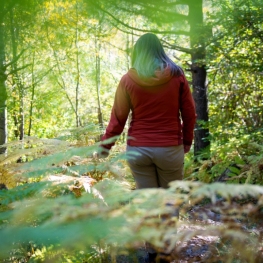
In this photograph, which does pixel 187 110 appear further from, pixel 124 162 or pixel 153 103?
pixel 124 162

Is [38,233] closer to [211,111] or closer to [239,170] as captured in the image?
[239,170]

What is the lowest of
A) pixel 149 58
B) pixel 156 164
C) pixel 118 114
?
pixel 156 164

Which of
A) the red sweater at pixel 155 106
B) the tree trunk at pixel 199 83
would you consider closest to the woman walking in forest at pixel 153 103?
the red sweater at pixel 155 106

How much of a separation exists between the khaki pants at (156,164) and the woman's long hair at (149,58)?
556mm

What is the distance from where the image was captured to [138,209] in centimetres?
99

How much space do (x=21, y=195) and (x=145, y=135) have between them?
1299 mm

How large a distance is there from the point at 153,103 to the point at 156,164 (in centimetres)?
47

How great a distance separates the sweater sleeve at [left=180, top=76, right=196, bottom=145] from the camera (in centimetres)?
268

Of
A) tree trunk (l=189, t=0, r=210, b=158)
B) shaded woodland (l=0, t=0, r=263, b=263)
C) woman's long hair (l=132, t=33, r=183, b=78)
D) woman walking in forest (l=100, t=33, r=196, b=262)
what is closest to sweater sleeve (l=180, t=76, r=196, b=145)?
woman walking in forest (l=100, t=33, r=196, b=262)

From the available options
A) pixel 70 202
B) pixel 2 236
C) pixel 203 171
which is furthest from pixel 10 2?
pixel 203 171

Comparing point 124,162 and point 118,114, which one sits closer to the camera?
point 118,114

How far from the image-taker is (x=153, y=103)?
2.58m

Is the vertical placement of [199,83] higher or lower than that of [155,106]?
higher

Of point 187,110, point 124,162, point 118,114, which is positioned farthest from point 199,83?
point 118,114
